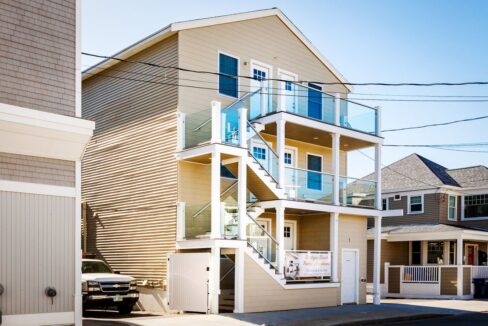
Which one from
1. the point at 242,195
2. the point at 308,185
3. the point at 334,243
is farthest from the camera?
the point at 334,243

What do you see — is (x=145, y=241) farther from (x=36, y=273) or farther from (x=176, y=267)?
(x=36, y=273)

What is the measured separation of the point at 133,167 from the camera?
22578mm

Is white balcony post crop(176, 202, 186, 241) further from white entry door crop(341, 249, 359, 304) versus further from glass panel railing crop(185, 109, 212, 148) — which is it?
white entry door crop(341, 249, 359, 304)

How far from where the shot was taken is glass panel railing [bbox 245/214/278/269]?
64.0 ft

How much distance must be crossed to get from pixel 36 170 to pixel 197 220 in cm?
806

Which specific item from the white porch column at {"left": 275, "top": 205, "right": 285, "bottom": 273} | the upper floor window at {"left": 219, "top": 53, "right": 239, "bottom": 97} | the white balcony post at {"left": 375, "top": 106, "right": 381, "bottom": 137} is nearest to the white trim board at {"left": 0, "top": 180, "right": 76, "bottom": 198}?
the white porch column at {"left": 275, "top": 205, "right": 285, "bottom": 273}

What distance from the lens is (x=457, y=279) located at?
2911cm

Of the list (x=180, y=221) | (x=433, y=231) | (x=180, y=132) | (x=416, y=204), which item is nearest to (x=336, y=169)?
(x=180, y=132)

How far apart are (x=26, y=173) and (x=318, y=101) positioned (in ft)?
43.5

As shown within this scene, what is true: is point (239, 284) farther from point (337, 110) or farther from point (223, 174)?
point (337, 110)

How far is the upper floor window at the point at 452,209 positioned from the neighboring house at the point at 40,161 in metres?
26.2

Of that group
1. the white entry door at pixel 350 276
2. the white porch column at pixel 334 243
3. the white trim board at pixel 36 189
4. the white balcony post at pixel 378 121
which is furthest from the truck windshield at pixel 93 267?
the white balcony post at pixel 378 121

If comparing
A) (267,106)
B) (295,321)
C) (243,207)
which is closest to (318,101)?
(267,106)

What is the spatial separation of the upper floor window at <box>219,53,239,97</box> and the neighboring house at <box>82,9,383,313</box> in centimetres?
5
